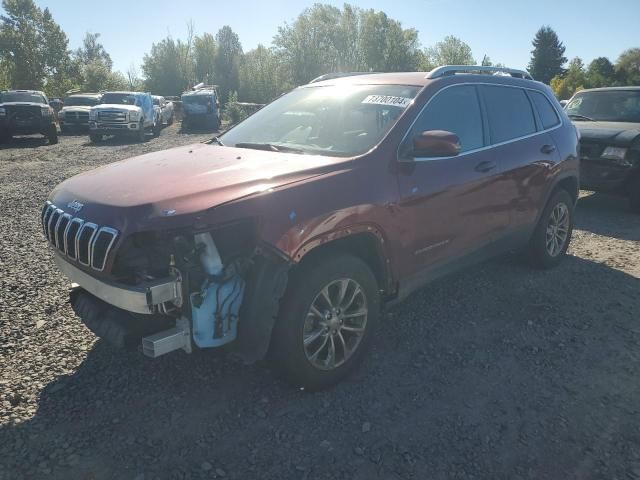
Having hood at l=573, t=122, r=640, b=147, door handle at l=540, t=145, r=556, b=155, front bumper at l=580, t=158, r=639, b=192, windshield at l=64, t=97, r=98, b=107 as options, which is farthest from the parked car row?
Answer: door handle at l=540, t=145, r=556, b=155

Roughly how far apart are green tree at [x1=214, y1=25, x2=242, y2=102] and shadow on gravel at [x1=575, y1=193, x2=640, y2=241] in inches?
2106

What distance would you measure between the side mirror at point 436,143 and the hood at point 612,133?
18.4ft

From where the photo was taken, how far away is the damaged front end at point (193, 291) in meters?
2.63

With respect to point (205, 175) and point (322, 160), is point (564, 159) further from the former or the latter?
point (205, 175)

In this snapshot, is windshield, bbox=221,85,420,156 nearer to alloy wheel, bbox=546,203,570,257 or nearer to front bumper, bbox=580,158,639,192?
alloy wheel, bbox=546,203,570,257

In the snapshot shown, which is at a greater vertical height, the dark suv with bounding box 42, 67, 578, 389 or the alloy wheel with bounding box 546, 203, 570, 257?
the dark suv with bounding box 42, 67, 578, 389

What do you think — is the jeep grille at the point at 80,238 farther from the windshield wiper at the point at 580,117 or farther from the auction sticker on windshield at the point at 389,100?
the windshield wiper at the point at 580,117

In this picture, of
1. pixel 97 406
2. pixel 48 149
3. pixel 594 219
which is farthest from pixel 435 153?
pixel 48 149

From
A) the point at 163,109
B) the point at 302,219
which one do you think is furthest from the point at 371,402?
the point at 163,109

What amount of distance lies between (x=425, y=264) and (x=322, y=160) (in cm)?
110

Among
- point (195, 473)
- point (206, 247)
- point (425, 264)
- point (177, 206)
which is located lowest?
point (195, 473)

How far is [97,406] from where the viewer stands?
9.84ft

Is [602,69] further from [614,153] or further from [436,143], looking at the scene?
[436,143]

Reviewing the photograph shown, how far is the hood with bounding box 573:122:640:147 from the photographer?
7.59 m
